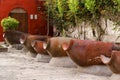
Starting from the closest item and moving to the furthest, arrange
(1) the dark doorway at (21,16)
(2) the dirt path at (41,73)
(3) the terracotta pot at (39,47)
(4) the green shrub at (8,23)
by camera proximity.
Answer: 1. (2) the dirt path at (41,73)
2. (3) the terracotta pot at (39,47)
3. (4) the green shrub at (8,23)
4. (1) the dark doorway at (21,16)

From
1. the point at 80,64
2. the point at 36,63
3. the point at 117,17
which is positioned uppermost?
the point at 117,17

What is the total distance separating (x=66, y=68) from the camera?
37.4 ft

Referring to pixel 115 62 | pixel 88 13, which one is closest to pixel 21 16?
pixel 88 13

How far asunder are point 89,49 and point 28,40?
5.88 meters

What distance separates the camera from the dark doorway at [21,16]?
72.6 feet

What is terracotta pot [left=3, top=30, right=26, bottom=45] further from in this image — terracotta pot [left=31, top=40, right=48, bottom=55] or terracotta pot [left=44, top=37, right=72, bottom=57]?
terracotta pot [left=44, top=37, right=72, bottom=57]

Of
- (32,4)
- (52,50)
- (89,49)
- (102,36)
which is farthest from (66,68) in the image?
(32,4)

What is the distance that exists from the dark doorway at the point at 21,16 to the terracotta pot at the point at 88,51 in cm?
1222

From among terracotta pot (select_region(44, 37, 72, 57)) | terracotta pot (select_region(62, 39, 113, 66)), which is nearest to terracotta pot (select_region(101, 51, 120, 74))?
terracotta pot (select_region(62, 39, 113, 66))

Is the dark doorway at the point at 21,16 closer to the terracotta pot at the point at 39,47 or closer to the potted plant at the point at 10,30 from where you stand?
the potted plant at the point at 10,30

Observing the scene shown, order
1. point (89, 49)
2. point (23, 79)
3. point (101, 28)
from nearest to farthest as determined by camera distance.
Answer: point (23, 79)
point (89, 49)
point (101, 28)

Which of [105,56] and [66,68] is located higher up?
[105,56]

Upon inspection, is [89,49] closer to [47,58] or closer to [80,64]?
[80,64]

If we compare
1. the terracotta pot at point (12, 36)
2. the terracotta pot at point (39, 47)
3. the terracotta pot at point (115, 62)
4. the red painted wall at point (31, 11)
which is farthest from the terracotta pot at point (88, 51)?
the red painted wall at point (31, 11)
